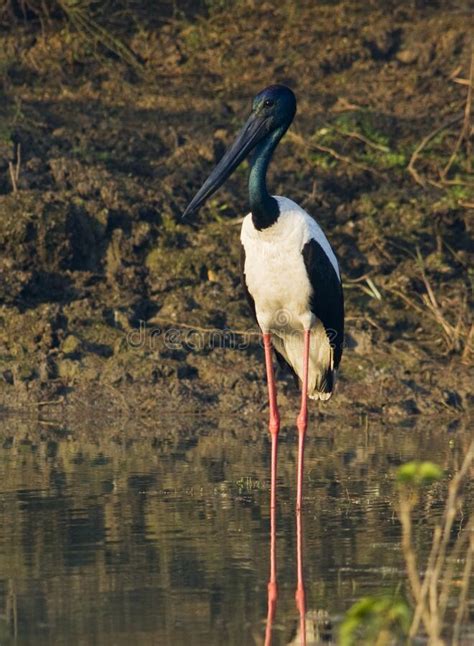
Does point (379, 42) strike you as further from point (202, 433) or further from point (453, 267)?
point (202, 433)

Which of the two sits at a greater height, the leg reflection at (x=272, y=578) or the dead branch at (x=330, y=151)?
the dead branch at (x=330, y=151)

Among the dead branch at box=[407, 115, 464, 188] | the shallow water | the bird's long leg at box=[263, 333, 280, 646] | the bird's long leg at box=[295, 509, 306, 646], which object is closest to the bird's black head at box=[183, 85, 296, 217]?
the bird's long leg at box=[263, 333, 280, 646]

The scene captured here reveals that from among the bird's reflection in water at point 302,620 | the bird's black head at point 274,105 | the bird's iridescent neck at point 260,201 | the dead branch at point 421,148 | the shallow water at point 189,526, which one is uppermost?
the dead branch at point 421,148

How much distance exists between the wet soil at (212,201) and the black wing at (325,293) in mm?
1353

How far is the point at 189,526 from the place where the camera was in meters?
6.87

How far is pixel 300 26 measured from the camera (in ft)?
45.3

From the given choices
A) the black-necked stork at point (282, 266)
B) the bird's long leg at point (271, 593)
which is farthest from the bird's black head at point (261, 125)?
the bird's long leg at point (271, 593)

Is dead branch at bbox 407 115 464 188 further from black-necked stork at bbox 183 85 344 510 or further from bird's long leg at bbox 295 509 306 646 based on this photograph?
bird's long leg at bbox 295 509 306 646

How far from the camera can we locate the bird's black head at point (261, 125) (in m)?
8.53

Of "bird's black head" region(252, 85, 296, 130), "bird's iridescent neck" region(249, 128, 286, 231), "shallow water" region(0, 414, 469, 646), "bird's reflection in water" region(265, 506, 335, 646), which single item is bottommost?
"bird's reflection in water" region(265, 506, 335, 646)

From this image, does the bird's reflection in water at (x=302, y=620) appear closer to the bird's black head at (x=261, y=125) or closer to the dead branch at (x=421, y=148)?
the bird's black head at (x=261, y=125)

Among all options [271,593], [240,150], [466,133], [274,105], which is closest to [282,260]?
[240,150]

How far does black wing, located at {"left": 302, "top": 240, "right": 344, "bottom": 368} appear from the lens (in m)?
8.24

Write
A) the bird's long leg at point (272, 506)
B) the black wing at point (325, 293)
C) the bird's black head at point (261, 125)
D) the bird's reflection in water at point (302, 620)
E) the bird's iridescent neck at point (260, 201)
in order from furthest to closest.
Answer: the bird's black head at point (261, 125), the black wing at point (325, 293), the bird's iridescent neck at point (260, 201), the bird's long leg at point (272, 506), the bird's reflection in water at point (302, 620)
